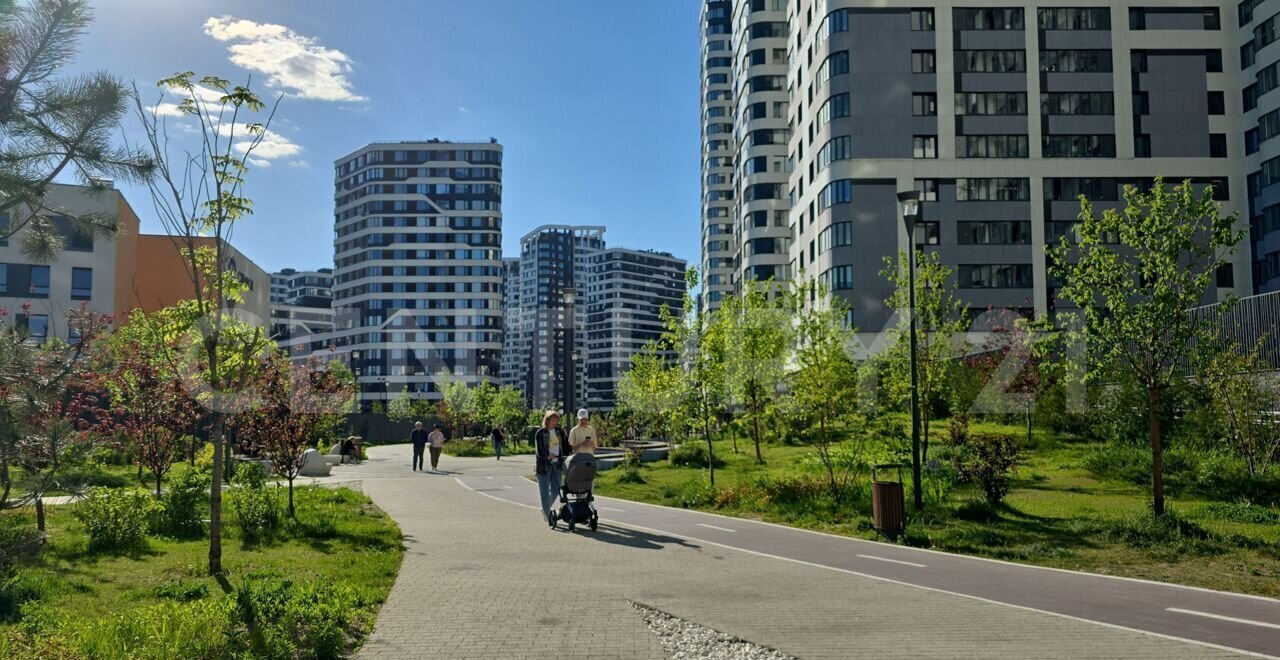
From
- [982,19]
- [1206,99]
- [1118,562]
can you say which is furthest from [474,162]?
[1118,562]

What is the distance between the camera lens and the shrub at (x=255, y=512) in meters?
12.4

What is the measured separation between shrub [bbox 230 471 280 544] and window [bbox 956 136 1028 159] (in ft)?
154

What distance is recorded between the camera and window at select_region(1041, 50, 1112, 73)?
5125cm

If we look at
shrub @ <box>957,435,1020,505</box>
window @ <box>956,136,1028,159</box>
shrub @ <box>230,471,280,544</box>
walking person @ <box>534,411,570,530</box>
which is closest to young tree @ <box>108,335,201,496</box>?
shrub @ <box>230,471,280,544</box>

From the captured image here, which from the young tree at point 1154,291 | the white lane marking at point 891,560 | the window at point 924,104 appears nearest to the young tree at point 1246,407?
the young tree at point 1154,291

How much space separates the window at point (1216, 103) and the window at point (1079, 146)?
6.62 metres

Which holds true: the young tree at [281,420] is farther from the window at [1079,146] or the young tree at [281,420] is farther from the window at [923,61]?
the window at [1079,146]

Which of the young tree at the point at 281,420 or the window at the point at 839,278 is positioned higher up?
the window at the point at 839,278

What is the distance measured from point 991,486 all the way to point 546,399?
177025 mm

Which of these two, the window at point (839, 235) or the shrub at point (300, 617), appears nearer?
the shrub at point (300, 617)

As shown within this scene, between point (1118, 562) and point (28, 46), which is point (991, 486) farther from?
point (28, 46)

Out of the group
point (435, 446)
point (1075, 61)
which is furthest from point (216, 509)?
point (1075, 61)

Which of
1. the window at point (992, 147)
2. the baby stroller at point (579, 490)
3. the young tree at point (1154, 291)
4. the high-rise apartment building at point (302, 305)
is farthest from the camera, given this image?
the high-rise apartment building at point (302, 305)

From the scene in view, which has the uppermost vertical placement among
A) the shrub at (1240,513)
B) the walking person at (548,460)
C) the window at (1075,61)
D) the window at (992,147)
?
the window at (1075,61)
